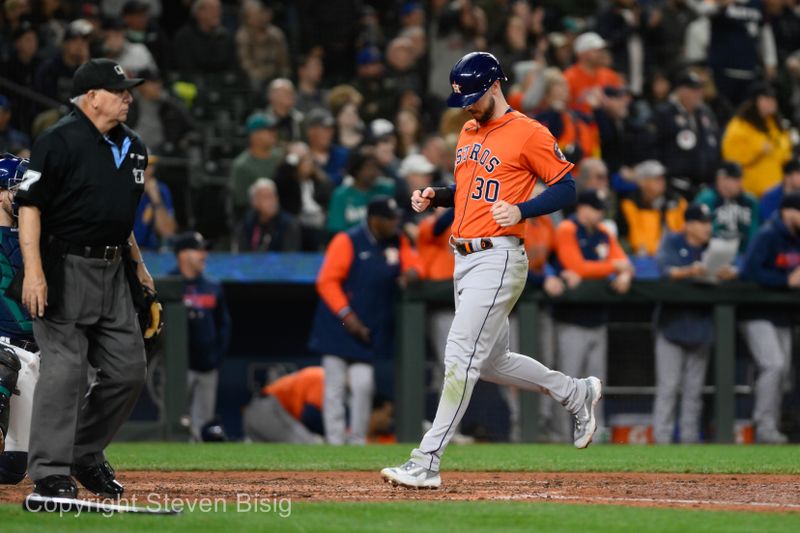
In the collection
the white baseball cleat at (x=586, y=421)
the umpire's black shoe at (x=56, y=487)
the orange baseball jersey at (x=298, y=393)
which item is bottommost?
the orange baseball jersey at (x=298, y=393)

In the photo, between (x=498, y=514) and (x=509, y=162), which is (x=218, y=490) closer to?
(x=498, y=514)

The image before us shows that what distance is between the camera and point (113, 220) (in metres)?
5.97

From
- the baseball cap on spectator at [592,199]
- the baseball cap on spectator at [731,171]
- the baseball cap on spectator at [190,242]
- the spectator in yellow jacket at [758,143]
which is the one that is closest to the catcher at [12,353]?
the baseball cap on spectator at [190,242]

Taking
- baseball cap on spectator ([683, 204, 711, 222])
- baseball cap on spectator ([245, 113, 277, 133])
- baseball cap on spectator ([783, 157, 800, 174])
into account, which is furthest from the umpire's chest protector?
baseball cap on spectator ([783, 157, 800, 174])

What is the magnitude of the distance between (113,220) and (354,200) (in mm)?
6494

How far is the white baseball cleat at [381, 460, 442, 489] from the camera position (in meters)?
6.54

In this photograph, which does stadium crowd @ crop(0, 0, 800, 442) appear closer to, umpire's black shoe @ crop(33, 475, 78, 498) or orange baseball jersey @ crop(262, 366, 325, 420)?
orange baseball jersey @ crop(262, 366, 325, 420)

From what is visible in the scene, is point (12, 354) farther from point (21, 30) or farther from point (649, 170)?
point (649, 170)

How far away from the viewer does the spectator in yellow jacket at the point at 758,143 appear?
46.2 feet

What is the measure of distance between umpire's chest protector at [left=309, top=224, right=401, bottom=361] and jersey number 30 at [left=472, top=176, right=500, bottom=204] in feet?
14.9

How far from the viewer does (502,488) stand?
6902mm

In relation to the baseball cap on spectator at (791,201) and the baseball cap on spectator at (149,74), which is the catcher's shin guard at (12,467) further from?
the baseball cap on spectator at (791,201)

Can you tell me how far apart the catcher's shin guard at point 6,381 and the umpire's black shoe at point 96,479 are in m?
0.76

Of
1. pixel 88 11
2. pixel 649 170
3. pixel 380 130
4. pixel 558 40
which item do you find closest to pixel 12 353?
pixel 380 130
